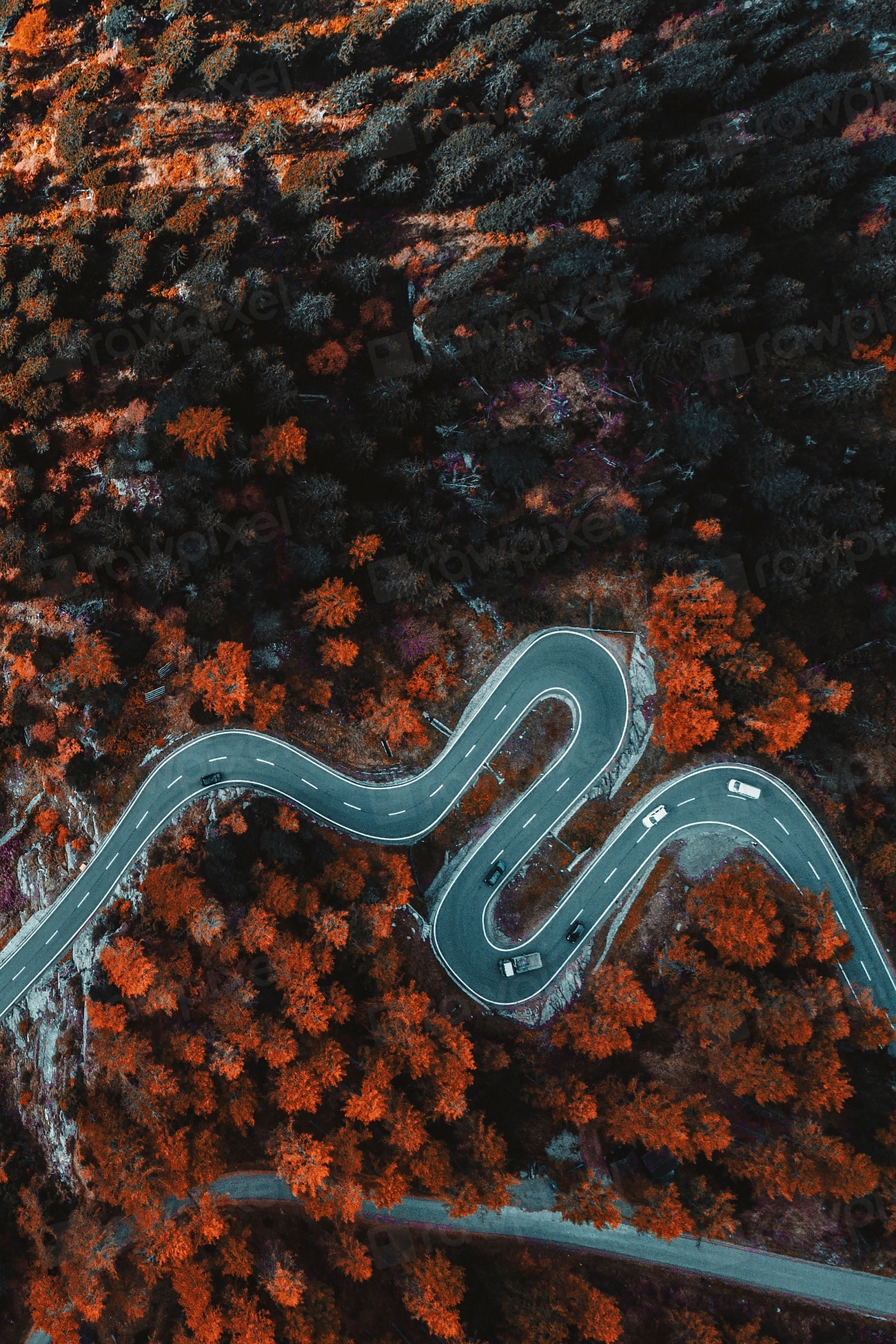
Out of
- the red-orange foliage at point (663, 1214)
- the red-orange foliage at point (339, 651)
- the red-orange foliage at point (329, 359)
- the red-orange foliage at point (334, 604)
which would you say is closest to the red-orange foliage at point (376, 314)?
the red-orange foliage at point (329, 359)

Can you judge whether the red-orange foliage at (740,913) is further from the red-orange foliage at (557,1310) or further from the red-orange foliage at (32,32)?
the red-orange foliage at (32,32)

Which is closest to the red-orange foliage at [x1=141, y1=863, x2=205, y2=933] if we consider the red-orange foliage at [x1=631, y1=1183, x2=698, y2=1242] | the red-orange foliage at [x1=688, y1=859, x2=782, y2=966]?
the red-orange foliage at [x1=631, y1=1183, x2=698, y2=1242]

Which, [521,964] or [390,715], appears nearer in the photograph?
[390,715]

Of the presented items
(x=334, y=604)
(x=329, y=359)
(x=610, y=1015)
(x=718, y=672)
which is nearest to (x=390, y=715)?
(x=334, y=604)

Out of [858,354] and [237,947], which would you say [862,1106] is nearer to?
[237,947]

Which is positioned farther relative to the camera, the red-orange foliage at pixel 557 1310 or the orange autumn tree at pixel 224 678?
the orange autumn tree at pixel 224 678

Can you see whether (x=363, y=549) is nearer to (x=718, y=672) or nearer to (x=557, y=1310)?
(x=718, y=672)
